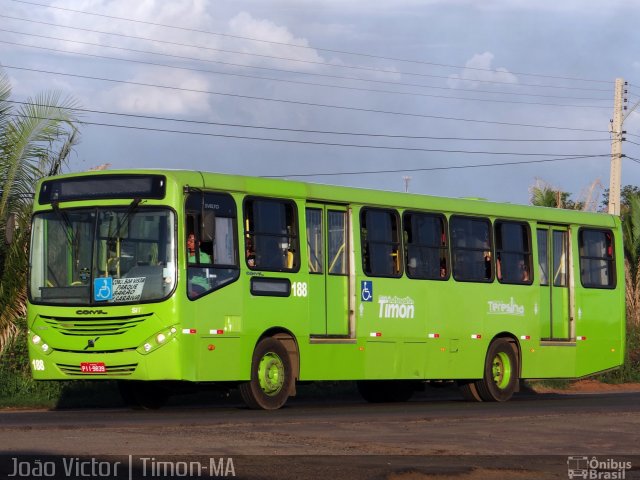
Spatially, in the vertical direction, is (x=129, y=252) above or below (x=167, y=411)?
above

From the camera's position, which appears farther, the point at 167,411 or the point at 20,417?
the point at 167,411

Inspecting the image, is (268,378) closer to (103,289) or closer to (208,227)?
(208,227)

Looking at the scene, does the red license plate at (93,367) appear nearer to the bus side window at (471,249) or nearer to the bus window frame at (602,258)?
the bus side window at (471,249)

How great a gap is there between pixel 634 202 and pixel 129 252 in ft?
74.6

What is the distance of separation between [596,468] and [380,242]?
9.89 metres

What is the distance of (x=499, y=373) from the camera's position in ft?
79.4

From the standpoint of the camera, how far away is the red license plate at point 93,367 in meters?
18.2

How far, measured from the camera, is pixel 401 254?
22125 millimetres

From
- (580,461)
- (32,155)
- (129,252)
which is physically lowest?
(580,461)

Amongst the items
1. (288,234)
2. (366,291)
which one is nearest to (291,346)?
(288,234)

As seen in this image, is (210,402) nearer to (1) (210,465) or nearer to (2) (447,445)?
(2) (447,445)

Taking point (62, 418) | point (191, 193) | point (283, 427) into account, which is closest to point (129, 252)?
point (191, 193)

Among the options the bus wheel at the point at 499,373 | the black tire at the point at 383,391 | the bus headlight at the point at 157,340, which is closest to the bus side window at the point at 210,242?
the bus headlight at the point at 157,340

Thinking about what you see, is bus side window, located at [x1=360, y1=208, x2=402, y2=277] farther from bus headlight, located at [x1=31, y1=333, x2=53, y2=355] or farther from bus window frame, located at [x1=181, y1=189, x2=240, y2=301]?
bus headlight, located at [x1=31, y1=333, x2=53, y2=355]
